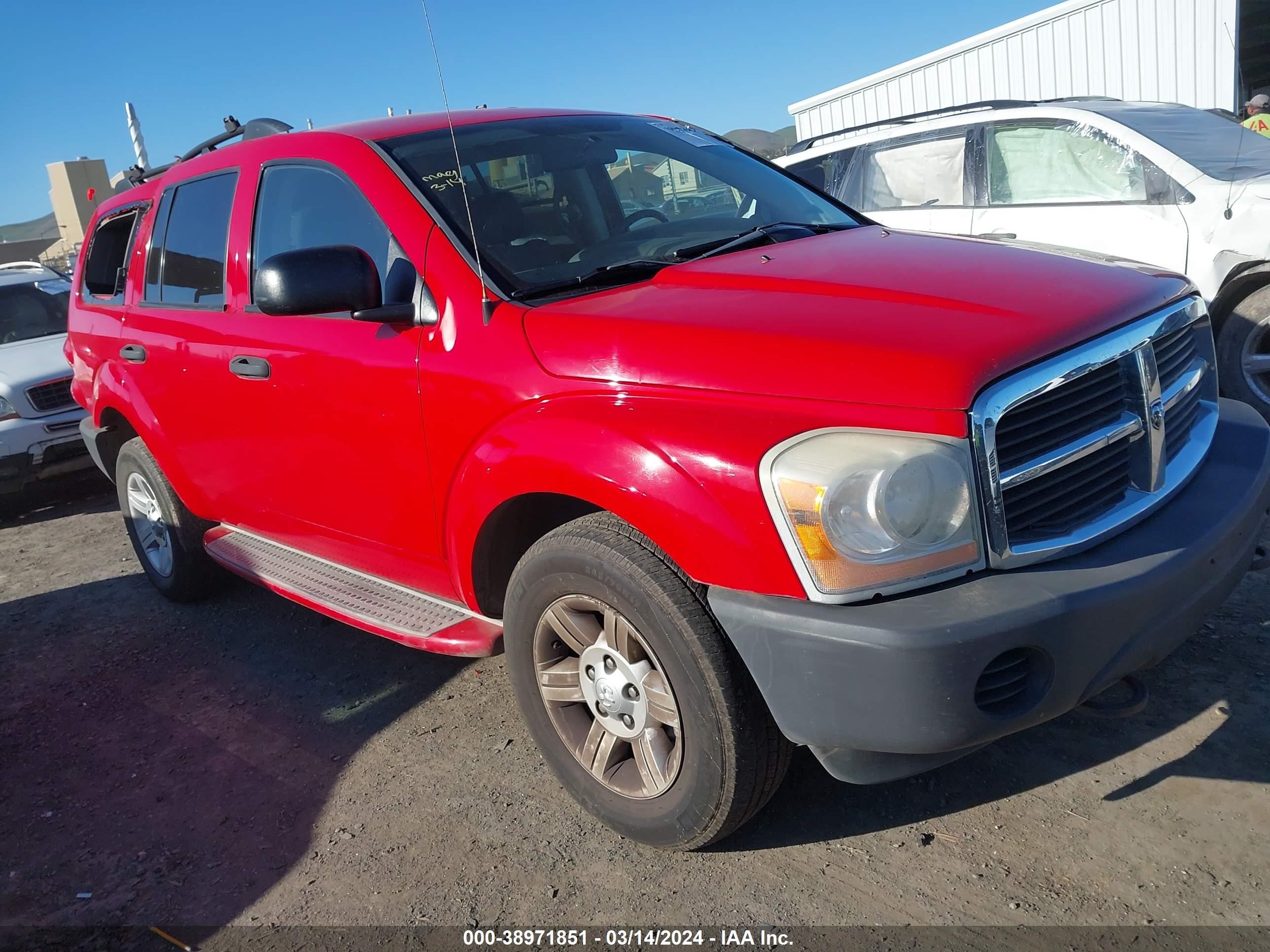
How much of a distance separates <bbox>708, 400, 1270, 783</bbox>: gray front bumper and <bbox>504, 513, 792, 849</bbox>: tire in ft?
0.37

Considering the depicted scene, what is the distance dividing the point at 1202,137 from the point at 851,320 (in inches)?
182

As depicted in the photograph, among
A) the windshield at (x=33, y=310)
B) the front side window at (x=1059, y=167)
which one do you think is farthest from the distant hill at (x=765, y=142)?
the windshield at (x=33, y=310)

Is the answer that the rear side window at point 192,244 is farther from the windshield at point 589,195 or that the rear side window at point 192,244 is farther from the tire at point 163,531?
the windshield at point 589,195

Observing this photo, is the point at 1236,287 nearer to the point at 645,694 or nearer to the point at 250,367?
the point at 645,694

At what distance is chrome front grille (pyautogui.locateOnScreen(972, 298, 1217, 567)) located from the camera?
203cm

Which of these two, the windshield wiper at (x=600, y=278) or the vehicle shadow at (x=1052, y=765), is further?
the windshield wiper at (x=600, y=278)

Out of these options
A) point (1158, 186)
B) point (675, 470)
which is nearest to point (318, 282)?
point (675, 470)

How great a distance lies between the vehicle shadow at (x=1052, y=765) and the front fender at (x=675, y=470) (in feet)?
3.00

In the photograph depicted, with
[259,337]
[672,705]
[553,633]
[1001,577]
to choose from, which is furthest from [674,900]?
[259,337]

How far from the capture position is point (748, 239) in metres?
3.03

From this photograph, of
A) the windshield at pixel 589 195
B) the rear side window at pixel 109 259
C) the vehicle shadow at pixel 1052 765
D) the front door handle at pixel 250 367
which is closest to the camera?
the vehicle shadow at pixel 1052 765

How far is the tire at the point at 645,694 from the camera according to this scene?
7.21 ft

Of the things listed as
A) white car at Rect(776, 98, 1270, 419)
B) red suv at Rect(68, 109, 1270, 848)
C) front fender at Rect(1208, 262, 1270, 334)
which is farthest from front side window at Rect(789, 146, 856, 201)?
red suv at Rect(68, 109, 1270, 848)

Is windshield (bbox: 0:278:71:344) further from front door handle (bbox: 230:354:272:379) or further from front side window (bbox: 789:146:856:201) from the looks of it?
front side window (bbox: 789:146:856:201)
